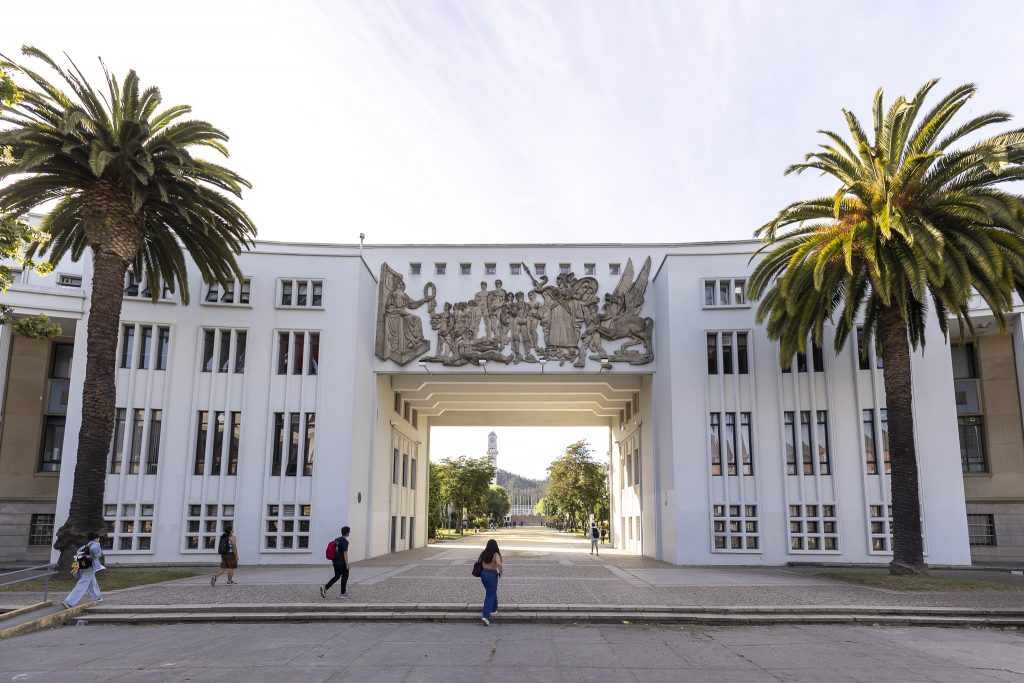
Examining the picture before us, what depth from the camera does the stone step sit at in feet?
47.9

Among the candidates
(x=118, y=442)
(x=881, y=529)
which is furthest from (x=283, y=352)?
(x=881, y=529)

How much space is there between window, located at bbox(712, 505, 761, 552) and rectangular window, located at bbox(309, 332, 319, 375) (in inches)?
685

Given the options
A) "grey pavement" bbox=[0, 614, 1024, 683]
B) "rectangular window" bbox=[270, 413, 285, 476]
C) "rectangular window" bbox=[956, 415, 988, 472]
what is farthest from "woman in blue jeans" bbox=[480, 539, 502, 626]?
"rectangular window" bbox=[956, 415, 988, 472]

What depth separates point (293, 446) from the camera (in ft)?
95.5

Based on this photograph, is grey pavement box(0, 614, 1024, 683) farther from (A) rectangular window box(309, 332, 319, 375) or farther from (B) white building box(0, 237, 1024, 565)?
(A) rectangular window box(309, 332, 319, 375)

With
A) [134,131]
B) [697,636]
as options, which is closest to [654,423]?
[697,636]

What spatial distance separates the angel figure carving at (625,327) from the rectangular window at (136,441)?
18.9m

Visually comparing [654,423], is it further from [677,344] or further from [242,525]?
[242,525]

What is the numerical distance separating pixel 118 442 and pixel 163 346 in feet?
13.8

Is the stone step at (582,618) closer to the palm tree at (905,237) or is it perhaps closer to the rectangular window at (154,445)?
the palm tree at (905,237)

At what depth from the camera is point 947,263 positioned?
1984cm

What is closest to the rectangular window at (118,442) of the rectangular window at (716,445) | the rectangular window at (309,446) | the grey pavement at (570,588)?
the grey pavement at (570,588)

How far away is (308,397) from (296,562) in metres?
6.59

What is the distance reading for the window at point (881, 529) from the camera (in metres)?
27.2
